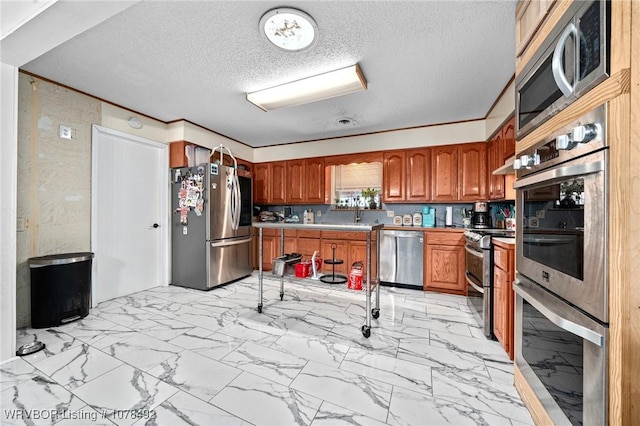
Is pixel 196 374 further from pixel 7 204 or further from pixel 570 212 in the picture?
pixel 570 212

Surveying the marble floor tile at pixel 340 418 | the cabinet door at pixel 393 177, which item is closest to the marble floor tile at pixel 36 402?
the marble floor tile at pixel 340 418

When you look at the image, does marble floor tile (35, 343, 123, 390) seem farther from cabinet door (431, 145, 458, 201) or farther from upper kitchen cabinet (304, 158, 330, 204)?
cabinet door (431, 145, 458, 201)

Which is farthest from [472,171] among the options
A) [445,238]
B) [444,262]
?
[444,262]

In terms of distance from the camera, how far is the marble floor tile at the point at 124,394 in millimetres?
1407

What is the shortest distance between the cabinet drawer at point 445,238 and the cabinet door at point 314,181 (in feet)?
6.37

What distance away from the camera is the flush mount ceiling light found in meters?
1.73

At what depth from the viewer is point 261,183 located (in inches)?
206

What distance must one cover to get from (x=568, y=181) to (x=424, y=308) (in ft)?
7.85

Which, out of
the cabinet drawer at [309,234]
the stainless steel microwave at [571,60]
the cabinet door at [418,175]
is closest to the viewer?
the stainless steel microwave at [571,60]

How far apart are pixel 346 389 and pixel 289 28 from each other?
8.27 feet

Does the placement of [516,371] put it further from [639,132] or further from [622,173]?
[639,132]

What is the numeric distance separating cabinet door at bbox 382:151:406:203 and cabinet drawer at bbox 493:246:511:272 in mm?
1982

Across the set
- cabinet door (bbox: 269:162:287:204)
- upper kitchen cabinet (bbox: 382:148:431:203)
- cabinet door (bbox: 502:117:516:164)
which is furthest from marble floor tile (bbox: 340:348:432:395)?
cabinet door (bbox: 269:162:287:204)

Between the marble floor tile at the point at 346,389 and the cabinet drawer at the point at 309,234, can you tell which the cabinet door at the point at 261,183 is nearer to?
the cabinet drawer at the point at 309,234
